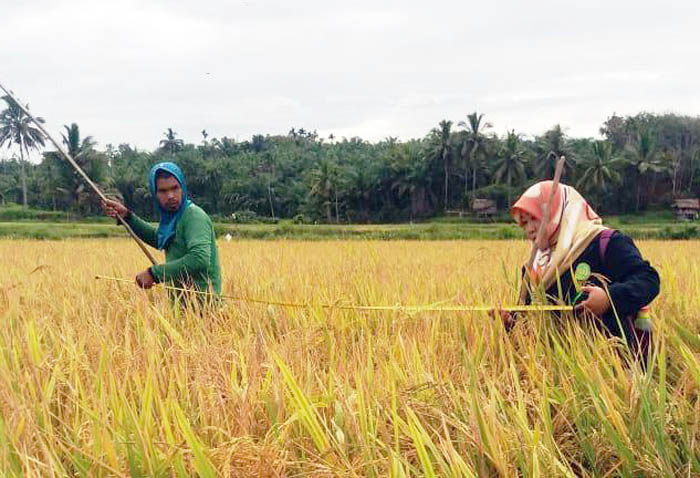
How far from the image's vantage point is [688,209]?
3353cm

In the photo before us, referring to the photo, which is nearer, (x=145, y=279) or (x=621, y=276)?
(x=621, y=276)

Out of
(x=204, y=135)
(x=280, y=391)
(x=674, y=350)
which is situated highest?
(x=204, y=135)

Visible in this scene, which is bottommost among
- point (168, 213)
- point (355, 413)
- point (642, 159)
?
point (355, 413)

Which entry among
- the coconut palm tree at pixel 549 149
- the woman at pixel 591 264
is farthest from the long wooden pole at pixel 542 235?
the coconut palm tree at pixel 549 149

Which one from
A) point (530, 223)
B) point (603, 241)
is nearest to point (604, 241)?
point (603, 241)

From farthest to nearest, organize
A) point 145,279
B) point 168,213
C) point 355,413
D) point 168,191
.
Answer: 1. point 168,213
2. point 168,191
3. point 145,279
4. point 355,413

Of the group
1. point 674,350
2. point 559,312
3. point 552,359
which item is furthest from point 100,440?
point 674,350

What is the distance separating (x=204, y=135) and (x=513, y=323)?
238ft

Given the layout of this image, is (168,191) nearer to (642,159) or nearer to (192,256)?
(192,256)

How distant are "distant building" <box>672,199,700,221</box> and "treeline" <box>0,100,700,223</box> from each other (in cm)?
342

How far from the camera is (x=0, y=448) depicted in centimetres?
114

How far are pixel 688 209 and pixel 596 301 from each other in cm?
3763

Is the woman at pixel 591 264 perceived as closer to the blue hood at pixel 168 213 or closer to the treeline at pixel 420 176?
the blue hood at pixel 168 213

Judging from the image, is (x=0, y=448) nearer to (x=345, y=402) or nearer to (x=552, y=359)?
(x=345, y=402)
